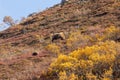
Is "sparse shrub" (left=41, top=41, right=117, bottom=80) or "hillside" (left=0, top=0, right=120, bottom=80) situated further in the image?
"hillside" (left=0, top=0, right=120, bottom=80)

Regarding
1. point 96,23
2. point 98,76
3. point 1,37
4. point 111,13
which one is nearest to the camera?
point 98,76

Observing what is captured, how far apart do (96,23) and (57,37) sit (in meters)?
6.57

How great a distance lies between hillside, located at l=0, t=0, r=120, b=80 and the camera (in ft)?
90.4

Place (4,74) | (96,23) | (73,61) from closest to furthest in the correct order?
(73,61) → (4,74) → (96,23)

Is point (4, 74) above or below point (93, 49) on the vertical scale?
below

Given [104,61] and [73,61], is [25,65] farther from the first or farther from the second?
[104,61]

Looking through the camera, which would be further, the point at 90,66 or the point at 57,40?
the point at 57,40

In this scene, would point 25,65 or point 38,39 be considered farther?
point 38,39

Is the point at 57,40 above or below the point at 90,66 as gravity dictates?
below

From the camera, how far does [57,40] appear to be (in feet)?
131

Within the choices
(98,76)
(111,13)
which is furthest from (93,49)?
(111,13)

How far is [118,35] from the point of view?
101 ft

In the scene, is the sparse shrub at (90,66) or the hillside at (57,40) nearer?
the sparse shrub at (90,66)

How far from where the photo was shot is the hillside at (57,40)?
2756 centimetres
